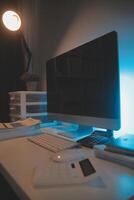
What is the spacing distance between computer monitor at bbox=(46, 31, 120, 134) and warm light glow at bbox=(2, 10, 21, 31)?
744 millimetres

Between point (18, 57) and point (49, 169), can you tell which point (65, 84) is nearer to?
point (49, 169)

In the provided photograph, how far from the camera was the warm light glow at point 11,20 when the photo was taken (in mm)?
1937

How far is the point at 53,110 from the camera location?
1.46 metres

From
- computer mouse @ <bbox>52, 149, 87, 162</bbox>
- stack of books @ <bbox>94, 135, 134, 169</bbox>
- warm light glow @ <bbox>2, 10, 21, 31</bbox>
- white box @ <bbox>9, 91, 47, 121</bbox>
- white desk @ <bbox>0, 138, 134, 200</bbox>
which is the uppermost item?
warm light glow @ <bbox>2, 10, 21, 31</bbox>

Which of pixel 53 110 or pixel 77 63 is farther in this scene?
pixel 53 110

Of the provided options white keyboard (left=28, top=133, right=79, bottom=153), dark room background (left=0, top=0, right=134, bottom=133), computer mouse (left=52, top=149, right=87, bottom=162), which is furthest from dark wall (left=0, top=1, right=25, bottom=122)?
computer mouse (left=52, top=149, right=87, bottom=162)

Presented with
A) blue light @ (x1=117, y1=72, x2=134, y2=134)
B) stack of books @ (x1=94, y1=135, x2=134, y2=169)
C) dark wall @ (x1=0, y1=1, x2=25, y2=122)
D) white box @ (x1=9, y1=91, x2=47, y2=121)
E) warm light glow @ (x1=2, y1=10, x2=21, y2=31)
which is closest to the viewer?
stack of books @ (x1=94, y1=135, x2=134, y2=169)

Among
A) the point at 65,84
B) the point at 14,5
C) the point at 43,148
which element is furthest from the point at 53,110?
the point at 14,5

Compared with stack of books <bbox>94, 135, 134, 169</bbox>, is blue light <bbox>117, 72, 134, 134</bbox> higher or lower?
higher

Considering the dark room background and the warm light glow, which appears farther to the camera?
the warm light glow

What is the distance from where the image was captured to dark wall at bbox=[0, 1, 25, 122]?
2191 millimetres

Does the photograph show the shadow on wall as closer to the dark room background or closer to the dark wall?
the dark room background

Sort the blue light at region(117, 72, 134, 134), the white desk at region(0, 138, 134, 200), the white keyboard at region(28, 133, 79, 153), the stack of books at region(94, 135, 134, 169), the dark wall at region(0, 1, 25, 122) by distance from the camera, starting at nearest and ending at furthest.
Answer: the white desk at region(0, 138, 134, 200), the stack of books at region(94, 135, 134, 169), the white keyboard at region(28, 133, 79, 153), the blue light at region(117, 72, 134, 134), the dark wall at region(0, 1, 25, 122)

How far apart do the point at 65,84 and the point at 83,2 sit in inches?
24.1
